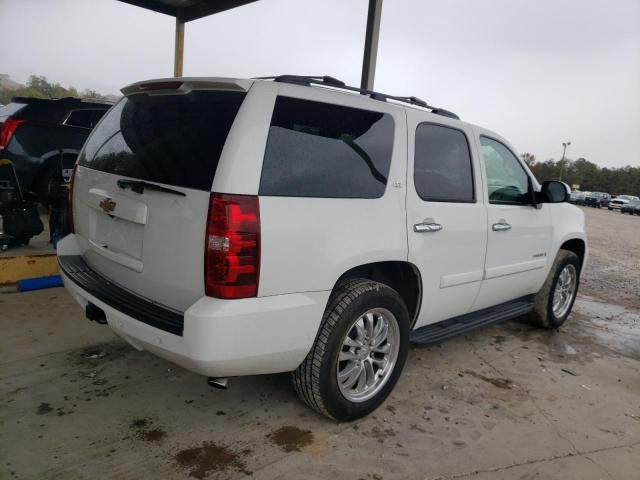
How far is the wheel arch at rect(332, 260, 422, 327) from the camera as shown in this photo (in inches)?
115

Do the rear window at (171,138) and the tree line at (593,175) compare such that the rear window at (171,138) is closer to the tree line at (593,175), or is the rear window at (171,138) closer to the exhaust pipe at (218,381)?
the exhaust pipe at (218,381)

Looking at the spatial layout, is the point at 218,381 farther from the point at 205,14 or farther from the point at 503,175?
the point at 205,14

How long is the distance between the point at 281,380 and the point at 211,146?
1753mm

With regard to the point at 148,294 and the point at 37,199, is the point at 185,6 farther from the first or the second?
the point at 148,294

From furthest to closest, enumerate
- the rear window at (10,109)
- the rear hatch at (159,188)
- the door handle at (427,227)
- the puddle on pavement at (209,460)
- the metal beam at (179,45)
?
the metal beam at (179,45) → the rear window at (10,109) → the door handle at (427,227) → the puddle on pavement at (209,460) → the rear hatch at (159,188)

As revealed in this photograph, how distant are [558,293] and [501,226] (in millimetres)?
1712

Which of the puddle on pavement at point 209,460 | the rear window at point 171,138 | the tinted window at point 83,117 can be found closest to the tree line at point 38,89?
the tinted window at point 83,117

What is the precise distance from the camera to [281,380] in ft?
10.6

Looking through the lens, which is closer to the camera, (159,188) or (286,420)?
(159,188)

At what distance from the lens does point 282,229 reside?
219 centimetres

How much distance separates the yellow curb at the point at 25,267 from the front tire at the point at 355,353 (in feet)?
11.0

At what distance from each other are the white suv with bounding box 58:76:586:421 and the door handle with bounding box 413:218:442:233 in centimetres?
2

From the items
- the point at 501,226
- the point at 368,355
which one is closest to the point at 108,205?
the point at 368,355

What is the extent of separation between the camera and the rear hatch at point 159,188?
2.17 m
